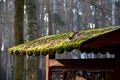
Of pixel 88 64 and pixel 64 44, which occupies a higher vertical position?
pixel 64 44

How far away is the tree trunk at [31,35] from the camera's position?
9.86 meters

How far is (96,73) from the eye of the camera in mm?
5348

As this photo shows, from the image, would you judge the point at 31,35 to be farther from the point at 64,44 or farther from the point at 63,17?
the point at 63,17

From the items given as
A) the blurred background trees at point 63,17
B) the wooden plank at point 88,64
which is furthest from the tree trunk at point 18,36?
the blurred background trees at point 63,17

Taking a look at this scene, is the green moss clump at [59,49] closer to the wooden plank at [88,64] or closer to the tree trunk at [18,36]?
the wooden plank at [88,64]

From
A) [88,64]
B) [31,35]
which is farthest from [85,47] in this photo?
[31,35]

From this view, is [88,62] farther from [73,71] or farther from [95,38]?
[95,38]

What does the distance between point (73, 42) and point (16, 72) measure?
4524 mm

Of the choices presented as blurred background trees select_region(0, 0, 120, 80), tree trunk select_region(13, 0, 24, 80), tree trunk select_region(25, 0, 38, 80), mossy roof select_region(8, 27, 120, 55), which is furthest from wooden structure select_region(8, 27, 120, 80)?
blurred background trees select_region(0, 0, 120, 80)

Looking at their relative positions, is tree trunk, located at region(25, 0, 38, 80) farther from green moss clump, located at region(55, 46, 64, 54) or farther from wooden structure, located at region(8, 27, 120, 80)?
green moss clump, located at region(55, 46, 64, 54)

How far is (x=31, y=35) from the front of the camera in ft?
33.7

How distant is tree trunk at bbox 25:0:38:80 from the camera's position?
9859 millimetres

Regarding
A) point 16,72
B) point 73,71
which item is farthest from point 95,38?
point 16,72

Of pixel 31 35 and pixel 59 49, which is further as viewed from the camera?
pixel 31 35
